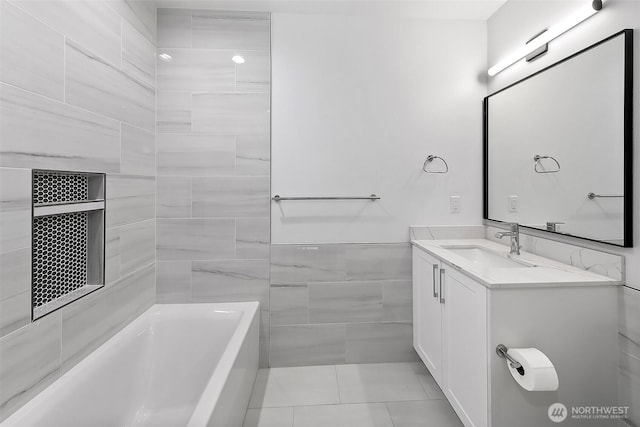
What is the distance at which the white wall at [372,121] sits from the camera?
2402mm

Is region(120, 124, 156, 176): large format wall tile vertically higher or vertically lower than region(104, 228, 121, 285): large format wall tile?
higher

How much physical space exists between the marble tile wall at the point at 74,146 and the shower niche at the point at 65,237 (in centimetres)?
5

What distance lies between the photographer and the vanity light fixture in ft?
5.15

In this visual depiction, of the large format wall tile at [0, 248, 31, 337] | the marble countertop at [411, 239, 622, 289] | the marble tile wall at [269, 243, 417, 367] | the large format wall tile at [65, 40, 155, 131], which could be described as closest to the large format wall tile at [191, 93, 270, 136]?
the large format wall tile at [65, 40, 155, 131]

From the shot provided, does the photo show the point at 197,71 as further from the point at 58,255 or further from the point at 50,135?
the point at 58,255

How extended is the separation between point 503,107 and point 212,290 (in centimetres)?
233

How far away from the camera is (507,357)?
4.40 ft

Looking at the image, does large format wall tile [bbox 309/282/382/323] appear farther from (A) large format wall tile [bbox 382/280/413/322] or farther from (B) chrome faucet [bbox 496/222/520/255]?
(B) chrome faucet [bbox 496/222/520/255]

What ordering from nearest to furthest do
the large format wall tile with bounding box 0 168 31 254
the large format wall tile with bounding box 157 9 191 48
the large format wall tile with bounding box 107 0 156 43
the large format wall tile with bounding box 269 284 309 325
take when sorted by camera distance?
the large format wall tile with bounding box 0 168 31 254
the large format wall tile with bounding box 107 0 156 43
the large format wall tile with bounding box 157 9 191 48
the large format wall tile with bounding box 269 284 309 325

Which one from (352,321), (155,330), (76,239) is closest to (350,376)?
(352,321)

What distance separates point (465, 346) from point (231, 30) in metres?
2.40

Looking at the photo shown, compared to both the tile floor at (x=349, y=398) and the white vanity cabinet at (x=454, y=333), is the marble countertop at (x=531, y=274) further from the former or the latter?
the tile floor at (x=349, y=398)

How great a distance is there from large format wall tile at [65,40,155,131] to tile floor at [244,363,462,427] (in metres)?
1.83
